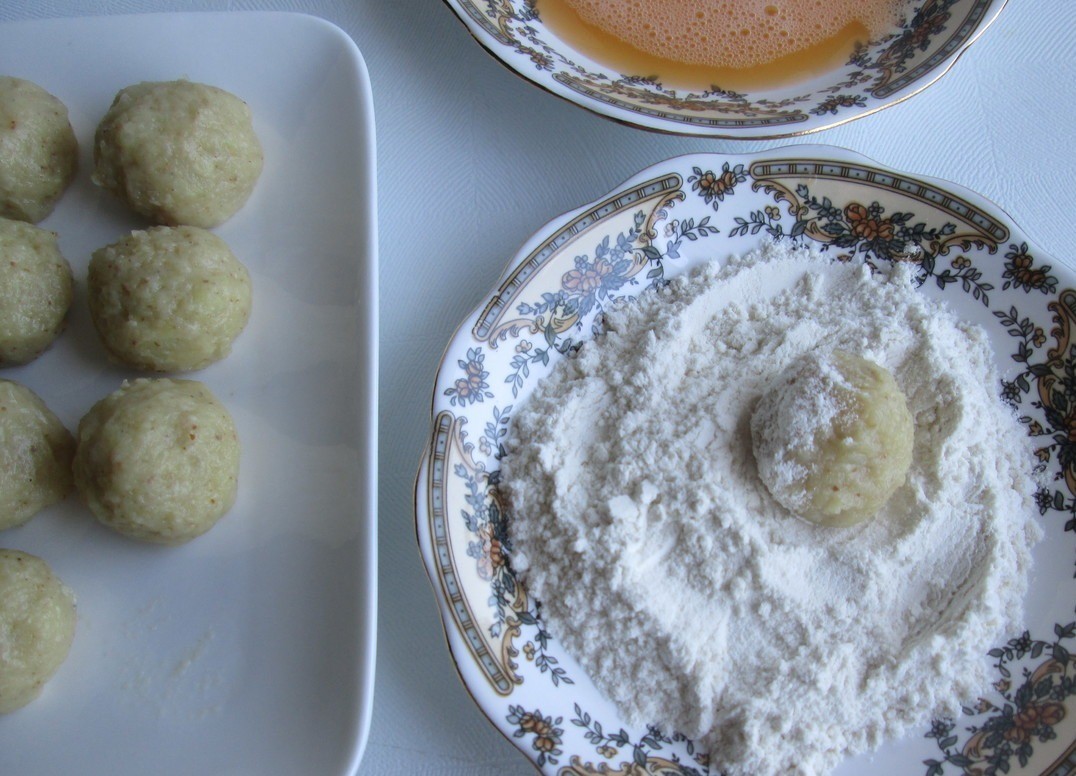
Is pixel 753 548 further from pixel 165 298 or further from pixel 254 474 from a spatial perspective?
pixel 165 298

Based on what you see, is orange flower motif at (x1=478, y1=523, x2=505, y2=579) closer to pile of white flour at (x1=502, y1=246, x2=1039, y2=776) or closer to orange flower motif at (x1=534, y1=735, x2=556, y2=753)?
pile of white flour at (x1=502, y1=246, x2=1039, y2=776)

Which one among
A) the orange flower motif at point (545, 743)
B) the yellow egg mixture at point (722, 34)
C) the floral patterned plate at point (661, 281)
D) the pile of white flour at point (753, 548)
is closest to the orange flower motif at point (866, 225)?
the floral patterned plate at point (661, 281)

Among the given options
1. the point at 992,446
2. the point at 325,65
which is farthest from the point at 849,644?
the point at 325,65

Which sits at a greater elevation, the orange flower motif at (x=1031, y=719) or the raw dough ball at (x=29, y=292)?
the orange flower motif at (x=1031, y=719)

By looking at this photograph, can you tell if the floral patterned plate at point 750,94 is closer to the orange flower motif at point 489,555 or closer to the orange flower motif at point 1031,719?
the orange flower motif at point 489,555

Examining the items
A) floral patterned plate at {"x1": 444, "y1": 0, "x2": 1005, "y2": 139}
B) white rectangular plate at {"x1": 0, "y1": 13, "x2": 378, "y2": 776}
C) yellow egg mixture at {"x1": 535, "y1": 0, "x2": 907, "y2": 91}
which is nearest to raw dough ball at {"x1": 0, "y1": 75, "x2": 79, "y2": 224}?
white rectangular plate at {"x1": 0, "y1": 13, "x2": 378, "y2": 776}
